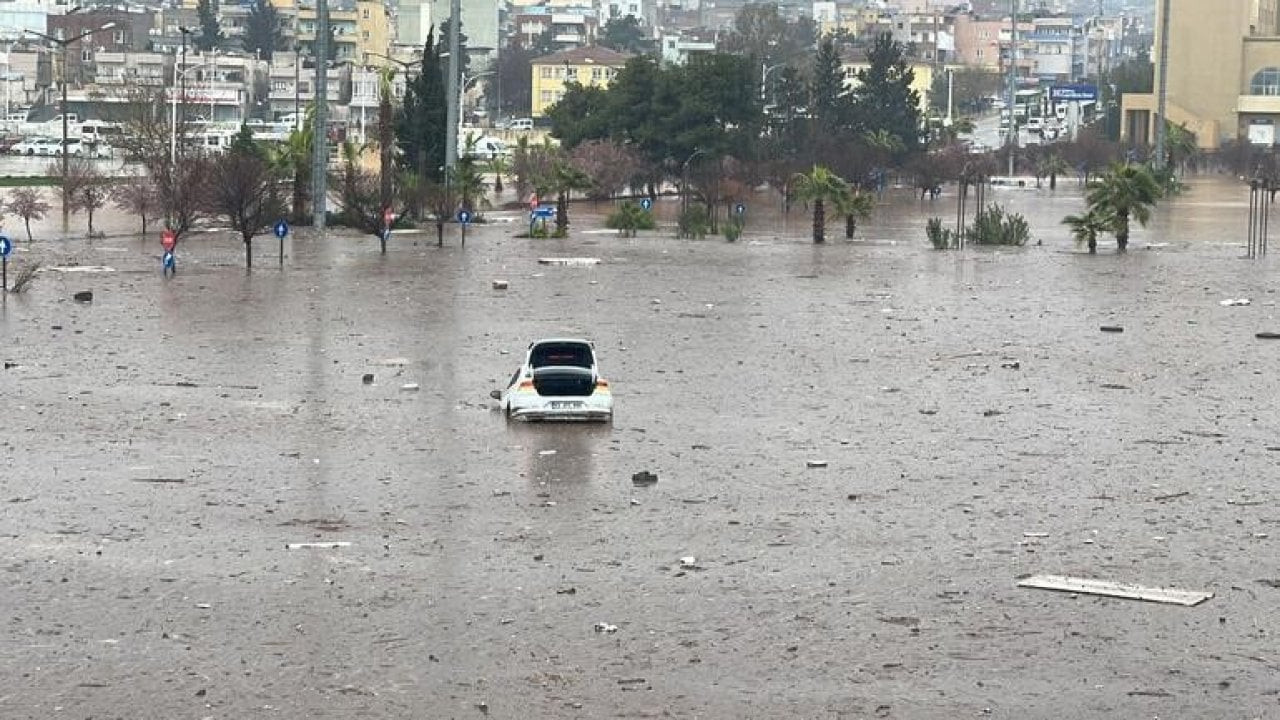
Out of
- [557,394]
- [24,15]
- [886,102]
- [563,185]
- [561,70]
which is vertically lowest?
[557,394]

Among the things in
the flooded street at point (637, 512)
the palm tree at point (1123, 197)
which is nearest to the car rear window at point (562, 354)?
the flooded street at point (637, 512)

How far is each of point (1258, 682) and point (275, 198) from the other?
3867 cm

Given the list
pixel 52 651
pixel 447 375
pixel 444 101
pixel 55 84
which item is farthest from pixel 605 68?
pixel 52 651

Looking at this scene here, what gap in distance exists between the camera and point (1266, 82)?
12456 cm

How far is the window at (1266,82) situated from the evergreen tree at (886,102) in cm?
2592

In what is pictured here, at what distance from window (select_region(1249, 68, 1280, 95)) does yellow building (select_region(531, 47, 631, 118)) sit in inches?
1772

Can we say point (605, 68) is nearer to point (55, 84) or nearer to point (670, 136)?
point (55, 84)

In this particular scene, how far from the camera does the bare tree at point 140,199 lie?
50250 mm

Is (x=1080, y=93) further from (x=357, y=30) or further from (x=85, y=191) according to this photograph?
(x=85, y=191)

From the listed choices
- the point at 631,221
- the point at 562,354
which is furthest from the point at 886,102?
the point at 562,354

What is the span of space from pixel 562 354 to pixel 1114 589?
27.7 ft

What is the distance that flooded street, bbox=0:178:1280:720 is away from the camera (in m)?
12.8

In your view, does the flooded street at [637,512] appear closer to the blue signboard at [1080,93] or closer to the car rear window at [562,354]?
the car rear window at [562,354]

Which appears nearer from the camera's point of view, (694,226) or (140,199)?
(140,199)
